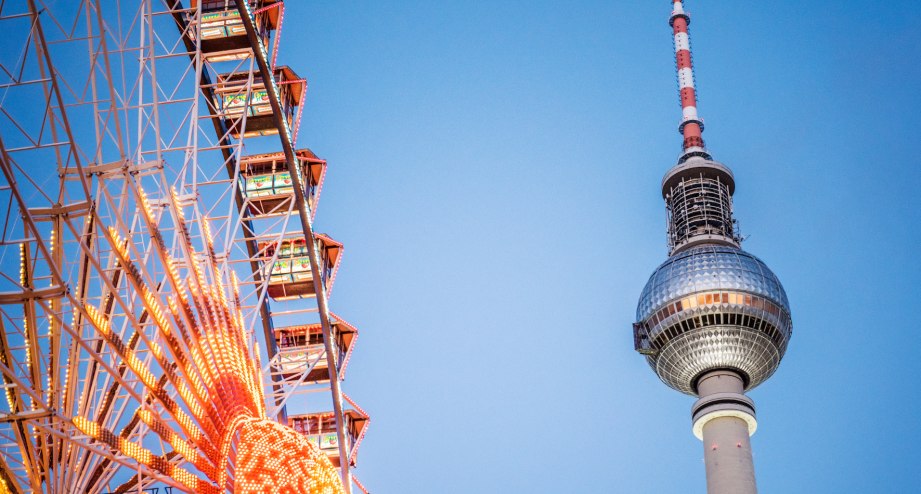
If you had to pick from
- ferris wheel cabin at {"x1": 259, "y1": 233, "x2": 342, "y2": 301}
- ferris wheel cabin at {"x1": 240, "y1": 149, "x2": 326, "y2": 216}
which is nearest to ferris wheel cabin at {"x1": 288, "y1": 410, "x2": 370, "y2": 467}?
ferris wheel cabin at {"x1": 259, "y1": 233, "x2": 342, "y2": 301}

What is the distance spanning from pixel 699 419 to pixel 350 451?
95.9ft

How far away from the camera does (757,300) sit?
60.3m

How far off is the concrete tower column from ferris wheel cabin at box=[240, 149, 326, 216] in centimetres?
3130

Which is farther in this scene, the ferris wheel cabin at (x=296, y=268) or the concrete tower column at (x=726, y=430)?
the concrete tower column at (x=726, y=430)

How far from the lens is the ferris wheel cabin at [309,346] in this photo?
34125 millimetres

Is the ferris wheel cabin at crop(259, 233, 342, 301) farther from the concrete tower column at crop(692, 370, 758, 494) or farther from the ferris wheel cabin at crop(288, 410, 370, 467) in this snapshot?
the concrete tower column at crop(692, 370, 758, 494)

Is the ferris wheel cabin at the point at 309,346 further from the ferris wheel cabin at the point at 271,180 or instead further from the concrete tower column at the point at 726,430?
the concrete tower column at the point at 726,430

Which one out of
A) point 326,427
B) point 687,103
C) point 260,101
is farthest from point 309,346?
point 687,103

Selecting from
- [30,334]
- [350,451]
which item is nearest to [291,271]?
[350,451]

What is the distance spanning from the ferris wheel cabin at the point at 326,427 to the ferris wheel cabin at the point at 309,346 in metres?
1.68

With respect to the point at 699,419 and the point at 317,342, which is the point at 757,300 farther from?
the point at 317,342

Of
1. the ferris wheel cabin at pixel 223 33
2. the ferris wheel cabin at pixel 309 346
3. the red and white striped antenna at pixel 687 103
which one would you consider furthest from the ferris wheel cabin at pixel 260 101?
the red and white striped antenna at pixel 687 103

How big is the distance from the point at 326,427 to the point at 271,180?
9.56m

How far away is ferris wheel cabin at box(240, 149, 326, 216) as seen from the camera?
31.8 metres
